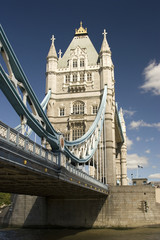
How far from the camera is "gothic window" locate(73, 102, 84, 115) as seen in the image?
39.0 m

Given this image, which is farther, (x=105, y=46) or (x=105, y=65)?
(x=105, y=46)

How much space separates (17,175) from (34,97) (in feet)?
12.7

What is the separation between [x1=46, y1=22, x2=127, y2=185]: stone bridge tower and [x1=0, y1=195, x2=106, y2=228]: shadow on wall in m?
6.79

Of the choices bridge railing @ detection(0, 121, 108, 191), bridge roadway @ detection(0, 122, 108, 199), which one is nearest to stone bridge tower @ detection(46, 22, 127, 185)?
bridge railing @ detection(0, 121, 108, 191)

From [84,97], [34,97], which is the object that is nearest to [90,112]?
[84,97]

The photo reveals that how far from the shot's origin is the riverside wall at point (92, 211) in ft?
96.5

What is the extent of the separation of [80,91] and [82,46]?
377 inches

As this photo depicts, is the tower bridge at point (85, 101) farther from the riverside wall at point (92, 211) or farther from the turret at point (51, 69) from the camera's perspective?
the riverside wall at point (92, 211)

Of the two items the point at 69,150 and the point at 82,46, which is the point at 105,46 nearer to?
the point at 82,46

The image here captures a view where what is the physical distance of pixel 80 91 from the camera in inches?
1572

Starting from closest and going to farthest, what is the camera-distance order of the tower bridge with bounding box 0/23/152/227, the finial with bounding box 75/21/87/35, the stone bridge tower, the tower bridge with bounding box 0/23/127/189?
the tower bridge with bounding box 0/23/152/227, the tower bridge with bounding box 0/23/127/189, the stone bridge tower, the finial with bounding box 75/21/87/35

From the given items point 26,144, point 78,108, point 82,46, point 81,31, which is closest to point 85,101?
point 78,108

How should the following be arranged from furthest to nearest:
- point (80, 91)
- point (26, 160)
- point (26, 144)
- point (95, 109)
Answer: point (80, 91)
point (95, 109)
point (26, 144)
point (26, 160)

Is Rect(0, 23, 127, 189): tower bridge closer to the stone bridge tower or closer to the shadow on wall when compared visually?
the stone bridge tower
